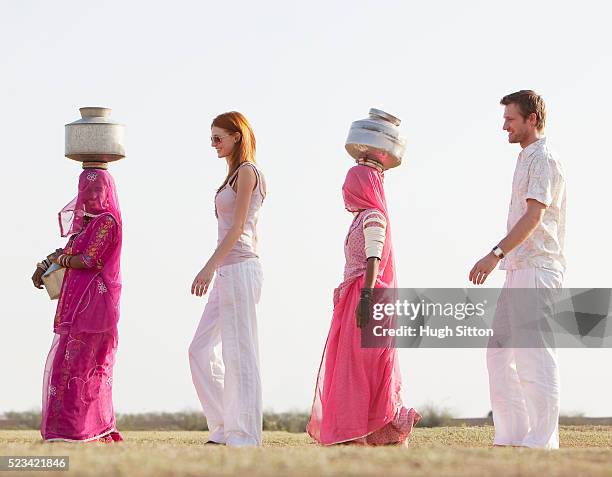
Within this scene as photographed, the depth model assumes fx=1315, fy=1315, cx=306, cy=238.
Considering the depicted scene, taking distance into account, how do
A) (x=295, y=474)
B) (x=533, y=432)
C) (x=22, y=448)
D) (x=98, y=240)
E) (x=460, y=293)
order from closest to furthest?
(x=295, y=474) < (x=22, y=448) < (x=533, y=432) < (x=98, y=240) < (x=460, y=293)

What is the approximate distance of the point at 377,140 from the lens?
946 centimetres

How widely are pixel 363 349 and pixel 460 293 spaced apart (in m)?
1.33

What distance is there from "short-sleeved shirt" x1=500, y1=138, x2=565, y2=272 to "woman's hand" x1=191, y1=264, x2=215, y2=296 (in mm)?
2043

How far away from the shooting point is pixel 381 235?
917 cm

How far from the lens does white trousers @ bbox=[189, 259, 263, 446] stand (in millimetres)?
8859

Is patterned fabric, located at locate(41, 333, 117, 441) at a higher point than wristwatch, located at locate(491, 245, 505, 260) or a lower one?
lower

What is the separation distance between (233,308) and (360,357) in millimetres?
980

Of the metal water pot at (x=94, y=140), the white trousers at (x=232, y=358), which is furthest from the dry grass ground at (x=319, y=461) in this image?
the metal water pot at (x=94, y=140)

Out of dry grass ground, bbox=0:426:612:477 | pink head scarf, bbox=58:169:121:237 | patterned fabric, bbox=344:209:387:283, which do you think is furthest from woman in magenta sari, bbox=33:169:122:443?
patterned fabric, bbox=344:209:387:283

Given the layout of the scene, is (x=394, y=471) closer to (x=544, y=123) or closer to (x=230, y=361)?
(x=230, y=361)

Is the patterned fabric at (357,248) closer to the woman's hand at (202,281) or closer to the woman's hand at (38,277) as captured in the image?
the woman's hand at (202,281)

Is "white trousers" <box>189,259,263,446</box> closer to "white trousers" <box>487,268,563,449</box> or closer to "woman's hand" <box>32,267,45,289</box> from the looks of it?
"woman's hand" <box>32,267,45,289</box>

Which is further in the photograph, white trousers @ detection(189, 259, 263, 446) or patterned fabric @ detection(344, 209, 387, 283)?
patterned fabric @ detection(344, 209, 387, 283)

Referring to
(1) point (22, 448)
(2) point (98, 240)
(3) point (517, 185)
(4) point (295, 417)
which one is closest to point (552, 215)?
(3) point (517, 185)
